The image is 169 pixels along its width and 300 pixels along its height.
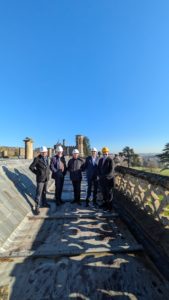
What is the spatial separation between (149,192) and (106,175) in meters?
1.66

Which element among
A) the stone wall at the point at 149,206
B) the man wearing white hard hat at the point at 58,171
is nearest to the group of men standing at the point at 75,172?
the man wearing white hard hat at the point at 58,171

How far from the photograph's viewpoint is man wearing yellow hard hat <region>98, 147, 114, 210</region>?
5.63 m

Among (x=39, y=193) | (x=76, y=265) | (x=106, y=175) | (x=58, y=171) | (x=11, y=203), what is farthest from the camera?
(x=58, y=171)

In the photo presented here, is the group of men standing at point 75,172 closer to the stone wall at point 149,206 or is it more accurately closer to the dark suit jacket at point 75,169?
the dark suit jacket at point 75,169

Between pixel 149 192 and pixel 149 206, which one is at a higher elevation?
pixel 149 192

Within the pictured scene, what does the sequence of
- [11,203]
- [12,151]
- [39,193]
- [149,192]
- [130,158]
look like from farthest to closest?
[130,158] → [12,151] → [39,193] → [11,203] → [149,192]

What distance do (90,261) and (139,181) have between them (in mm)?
2276

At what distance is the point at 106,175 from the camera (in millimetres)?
5668

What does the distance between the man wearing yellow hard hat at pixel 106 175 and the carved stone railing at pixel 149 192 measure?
0.47 meters

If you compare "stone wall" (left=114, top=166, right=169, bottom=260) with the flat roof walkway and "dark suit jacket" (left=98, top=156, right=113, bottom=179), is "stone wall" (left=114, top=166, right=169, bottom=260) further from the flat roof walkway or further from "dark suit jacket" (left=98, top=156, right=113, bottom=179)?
"dark suit jacket" (left=98, top=156, right=113, bottom=179)

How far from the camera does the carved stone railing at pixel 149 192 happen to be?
132 inches

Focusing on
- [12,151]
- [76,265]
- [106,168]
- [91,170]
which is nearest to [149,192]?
[106,168]

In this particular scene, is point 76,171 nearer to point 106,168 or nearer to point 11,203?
point 106,168

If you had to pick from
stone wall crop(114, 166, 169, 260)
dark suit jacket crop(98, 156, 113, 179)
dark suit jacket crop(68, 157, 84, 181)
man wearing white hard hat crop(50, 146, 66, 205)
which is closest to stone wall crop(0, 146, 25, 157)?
man wearing white hard hat crop(50, 146, 66, 205)
